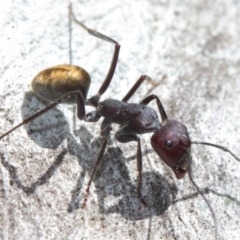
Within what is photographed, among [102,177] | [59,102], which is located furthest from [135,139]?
[59,102]

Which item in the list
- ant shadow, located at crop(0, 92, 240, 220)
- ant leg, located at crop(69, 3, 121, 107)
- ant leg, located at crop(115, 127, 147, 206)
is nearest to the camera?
ant shadow, located at crop(0, 92, 240, 220)

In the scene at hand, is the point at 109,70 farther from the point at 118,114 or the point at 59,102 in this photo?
the point at 59,102

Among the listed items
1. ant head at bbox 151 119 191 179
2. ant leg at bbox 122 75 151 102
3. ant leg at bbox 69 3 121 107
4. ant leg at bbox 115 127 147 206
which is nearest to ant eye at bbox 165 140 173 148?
ant head at bbox 151 119 191 179

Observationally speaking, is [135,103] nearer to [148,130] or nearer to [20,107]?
[148,130]

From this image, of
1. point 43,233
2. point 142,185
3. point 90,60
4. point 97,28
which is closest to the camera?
point 43,233

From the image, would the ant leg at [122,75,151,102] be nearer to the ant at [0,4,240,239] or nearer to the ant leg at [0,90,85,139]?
the ant at [0,4,240,239]

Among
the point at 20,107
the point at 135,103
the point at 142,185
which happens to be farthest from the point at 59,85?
the point at 142,185
